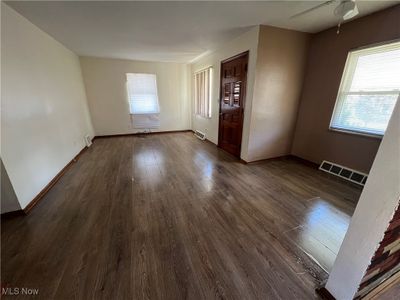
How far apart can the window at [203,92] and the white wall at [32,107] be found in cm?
329

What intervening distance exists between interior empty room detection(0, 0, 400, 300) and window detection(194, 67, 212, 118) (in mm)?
194

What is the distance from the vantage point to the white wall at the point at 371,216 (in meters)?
0.79

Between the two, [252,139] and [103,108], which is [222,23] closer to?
[252,139]

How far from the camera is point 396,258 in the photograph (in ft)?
3.92

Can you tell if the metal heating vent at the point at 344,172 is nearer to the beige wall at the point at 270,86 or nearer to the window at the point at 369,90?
the window at the point at 369,90

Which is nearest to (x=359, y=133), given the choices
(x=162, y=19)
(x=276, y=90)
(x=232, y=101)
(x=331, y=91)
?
(x=331, y=91)

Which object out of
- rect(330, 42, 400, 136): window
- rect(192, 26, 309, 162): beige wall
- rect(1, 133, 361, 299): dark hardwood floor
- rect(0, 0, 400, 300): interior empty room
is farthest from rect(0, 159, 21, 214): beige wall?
rect(330, 42, 400, 136): window

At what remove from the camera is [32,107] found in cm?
235

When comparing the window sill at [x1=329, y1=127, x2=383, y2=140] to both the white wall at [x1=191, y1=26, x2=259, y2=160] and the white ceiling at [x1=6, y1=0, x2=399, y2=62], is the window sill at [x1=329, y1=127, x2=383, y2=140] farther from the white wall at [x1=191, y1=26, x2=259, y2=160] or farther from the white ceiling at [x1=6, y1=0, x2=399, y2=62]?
the white ceiling at [x1=6, y1=0, x2=399, y2=62]

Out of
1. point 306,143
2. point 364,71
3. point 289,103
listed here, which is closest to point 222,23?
point 289,103

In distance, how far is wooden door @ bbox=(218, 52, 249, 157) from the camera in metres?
3.31

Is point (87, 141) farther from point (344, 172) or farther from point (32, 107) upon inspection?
point (344, 172)

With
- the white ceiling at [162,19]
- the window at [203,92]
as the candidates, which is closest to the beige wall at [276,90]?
the white ceiling at [162,19]

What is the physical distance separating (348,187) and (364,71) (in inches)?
70.0
